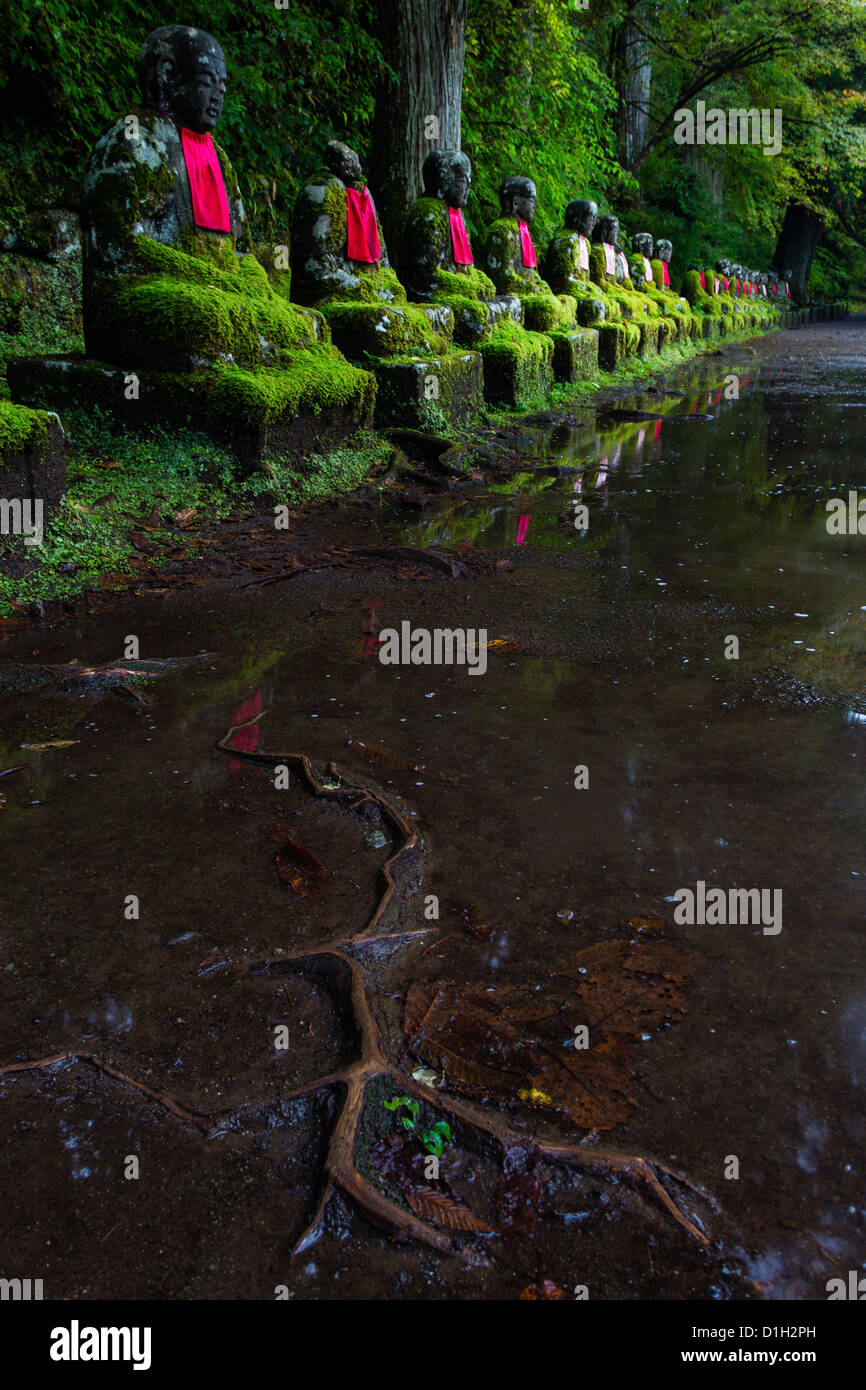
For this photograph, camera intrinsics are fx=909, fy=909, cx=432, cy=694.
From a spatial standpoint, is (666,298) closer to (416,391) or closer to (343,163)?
→ (343,163)

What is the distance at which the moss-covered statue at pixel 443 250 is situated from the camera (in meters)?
8.48

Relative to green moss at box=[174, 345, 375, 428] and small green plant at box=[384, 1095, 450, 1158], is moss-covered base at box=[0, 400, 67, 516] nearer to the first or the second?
green moss at box=[174, 345, 375, 428]

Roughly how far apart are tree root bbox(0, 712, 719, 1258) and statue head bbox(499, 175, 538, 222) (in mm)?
10659

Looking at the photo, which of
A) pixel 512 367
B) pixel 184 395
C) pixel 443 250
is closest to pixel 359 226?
pixel 443 250

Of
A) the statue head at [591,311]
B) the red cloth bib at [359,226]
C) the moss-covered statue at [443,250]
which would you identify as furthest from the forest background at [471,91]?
the red cloth bib at [359,226]

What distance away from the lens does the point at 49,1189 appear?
1372mm

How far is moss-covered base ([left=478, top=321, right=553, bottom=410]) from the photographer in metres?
8.73

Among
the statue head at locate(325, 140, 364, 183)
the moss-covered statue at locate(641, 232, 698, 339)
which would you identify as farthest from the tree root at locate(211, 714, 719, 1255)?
the moss-covered statue at locate(641, 232, 698, 339)

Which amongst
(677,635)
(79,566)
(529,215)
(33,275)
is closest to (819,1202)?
(677,635)

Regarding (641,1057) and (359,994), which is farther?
(359,994)

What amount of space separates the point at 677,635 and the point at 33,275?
25.6ft

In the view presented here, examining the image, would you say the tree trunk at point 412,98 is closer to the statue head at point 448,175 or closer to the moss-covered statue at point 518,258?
the moss-covered statue at point 518,258

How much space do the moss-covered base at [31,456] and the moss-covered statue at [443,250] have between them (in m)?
5.24

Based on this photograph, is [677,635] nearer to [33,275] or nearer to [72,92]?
[33,275]
